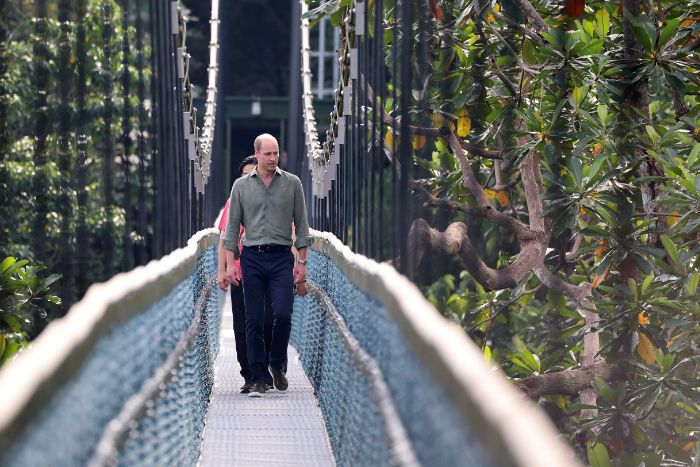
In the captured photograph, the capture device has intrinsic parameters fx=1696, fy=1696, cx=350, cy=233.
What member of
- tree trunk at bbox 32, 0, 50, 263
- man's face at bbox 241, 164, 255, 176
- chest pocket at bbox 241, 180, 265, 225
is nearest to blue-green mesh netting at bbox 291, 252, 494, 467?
chest pocket at bbox 241, 180, 265, 225

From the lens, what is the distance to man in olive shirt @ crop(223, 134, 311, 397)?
8.88m

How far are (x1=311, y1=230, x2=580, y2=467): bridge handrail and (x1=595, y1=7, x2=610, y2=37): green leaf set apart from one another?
5.36 m

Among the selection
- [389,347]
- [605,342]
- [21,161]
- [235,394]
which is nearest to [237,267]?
[235,394]

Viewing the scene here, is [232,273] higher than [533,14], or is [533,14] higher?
[533,14]

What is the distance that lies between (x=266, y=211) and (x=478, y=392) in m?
6.47

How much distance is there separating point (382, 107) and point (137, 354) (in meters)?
4.04

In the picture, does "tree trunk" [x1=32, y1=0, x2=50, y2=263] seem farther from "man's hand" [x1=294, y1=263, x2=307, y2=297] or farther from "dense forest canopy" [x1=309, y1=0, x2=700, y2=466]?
"man's hand" [x1=294, y1=263, x2=307, y2=297]

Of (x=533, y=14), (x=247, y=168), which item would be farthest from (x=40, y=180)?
→ (x=533, y=14)

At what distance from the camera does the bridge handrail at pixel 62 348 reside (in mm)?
2432

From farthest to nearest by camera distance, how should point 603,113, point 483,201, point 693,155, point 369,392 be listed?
1. point 483,201
2. point 603,113
3. point 693,155
4. point 369,392

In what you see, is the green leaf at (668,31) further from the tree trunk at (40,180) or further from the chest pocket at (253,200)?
the tree trunk at (40,180)

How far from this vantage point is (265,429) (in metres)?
7.92

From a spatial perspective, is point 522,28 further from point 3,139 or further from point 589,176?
point 3,139

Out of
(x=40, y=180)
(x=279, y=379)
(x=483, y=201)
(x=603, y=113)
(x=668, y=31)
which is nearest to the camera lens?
(x=668, y=31)
